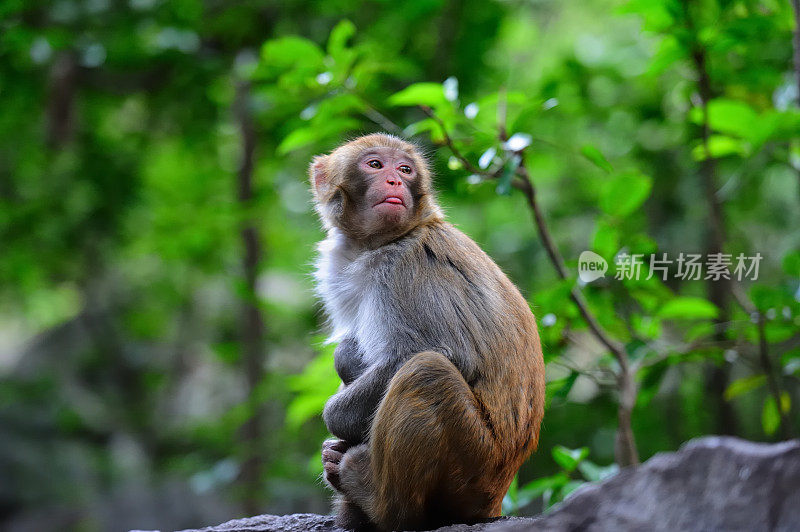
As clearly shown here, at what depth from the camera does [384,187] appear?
367 centimetres

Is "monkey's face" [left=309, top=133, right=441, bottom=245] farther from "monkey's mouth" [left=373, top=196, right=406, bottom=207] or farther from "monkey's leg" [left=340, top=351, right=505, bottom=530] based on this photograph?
"monkey's leg" [left=340, top=351, right=505, bottom=530]

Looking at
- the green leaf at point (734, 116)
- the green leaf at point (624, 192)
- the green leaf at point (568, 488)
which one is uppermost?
the green leaf at point (734, 116)

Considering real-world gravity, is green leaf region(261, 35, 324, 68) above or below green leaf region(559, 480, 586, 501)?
above

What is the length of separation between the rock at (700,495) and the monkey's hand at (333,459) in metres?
1.26

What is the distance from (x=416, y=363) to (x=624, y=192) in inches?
65.3

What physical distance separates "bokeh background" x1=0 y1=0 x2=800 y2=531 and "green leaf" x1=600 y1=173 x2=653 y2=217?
11mm

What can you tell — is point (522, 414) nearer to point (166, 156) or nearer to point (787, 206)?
point (787, 206)

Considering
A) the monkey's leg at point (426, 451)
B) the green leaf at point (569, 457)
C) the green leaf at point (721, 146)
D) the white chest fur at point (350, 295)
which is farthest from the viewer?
the green leaf at point (721, 146)

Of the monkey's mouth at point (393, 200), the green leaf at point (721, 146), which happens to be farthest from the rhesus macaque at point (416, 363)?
the green leaf at point (721, 146)

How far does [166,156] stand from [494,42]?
4.74 m

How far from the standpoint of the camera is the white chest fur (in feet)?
11.2

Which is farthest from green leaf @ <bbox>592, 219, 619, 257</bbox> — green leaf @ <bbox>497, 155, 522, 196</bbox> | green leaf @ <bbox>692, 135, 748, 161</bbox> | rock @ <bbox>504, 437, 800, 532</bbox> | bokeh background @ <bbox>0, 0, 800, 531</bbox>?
rock @ <bbox>504, 437, 800, 532</bbox>

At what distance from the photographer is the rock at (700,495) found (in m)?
2.15

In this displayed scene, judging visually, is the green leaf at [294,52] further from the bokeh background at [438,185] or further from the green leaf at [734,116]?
the green leaf at [734,116]
